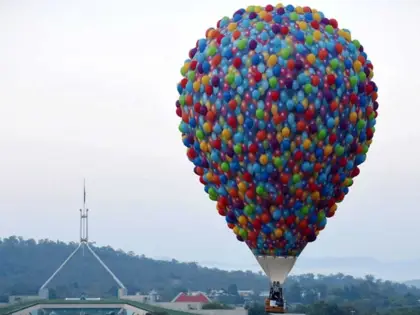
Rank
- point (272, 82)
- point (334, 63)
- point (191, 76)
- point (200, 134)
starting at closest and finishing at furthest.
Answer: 1. point (272, 82)
2. point (334, 63)
3. point (200, 134)
4. point (191, 76)

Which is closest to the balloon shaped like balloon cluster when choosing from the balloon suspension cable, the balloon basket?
the balloon suspension cable

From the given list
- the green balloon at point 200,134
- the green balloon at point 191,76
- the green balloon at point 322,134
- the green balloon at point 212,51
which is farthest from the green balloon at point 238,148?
the green balloon at point 212,51

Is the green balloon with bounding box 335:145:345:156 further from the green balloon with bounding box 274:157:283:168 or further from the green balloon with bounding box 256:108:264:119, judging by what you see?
the green balloon with bounding box 256:108:264:119

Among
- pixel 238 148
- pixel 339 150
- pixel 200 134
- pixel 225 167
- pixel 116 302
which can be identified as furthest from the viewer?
pixel 116 302

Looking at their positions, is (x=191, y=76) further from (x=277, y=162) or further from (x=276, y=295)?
(x=276, y=295)

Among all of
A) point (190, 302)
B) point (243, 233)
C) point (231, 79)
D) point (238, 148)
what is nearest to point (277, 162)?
point (238, 148)

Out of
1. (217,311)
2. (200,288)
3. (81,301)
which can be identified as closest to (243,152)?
(217,311)

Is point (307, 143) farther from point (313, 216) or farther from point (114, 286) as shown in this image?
point (114, 286)
